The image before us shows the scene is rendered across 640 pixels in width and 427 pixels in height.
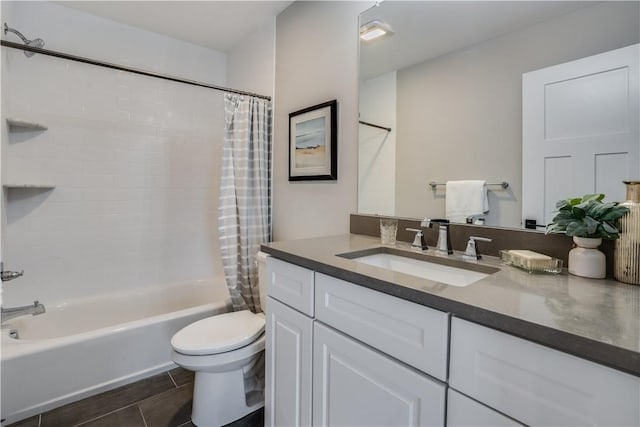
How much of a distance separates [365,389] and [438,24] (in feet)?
4.89

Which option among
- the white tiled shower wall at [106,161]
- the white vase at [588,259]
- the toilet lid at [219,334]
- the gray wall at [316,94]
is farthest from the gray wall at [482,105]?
the white tiled shower wall at [106,161]

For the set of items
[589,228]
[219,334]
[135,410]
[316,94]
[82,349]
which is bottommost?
[135,410]

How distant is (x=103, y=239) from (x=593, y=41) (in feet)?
9.61

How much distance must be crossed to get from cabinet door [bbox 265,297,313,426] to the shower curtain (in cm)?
78

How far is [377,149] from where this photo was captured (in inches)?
63.6

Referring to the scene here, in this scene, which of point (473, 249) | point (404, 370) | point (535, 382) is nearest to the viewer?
point (535, 382)

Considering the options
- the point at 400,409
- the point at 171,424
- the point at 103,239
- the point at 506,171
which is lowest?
the point at 171,424

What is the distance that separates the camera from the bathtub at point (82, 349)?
4.91ft

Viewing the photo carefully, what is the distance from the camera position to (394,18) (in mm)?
1534

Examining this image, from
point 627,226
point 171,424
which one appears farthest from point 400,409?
point 171,424

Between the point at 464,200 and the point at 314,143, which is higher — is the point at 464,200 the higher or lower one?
the lower one

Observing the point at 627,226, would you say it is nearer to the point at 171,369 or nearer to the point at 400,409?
the point at 400,409

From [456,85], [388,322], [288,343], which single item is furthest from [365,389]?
[456,85]

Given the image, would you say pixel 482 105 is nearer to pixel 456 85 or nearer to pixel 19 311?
pixel 456 85
